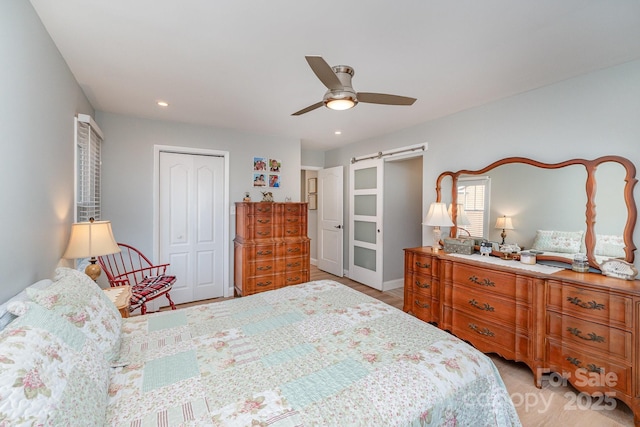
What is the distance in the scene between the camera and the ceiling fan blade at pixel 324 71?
4.63ft

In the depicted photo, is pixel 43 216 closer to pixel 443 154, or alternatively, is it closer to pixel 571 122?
pixel 443 154

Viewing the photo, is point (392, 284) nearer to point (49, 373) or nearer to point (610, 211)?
point (610, 211)

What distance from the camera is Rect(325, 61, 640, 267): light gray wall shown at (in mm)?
2100

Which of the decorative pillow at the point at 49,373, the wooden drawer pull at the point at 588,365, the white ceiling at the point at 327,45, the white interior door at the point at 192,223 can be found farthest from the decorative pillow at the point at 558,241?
the white interior door at the point at 192,223

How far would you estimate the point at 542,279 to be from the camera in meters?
2.13

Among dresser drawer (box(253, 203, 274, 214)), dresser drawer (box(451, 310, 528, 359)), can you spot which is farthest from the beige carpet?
dresser drawer (box(253, 203, 274, 214))

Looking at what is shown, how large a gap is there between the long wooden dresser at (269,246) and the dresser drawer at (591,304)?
2816 mm

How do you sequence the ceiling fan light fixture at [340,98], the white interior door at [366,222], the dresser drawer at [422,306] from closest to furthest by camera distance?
the ceiling fan light fixture at [340,98]
the dresser drawer at [422,306]
the white interior door at [366,222]

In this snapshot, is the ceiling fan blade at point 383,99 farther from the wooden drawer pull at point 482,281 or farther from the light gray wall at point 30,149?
the light gray wall at point 30,149

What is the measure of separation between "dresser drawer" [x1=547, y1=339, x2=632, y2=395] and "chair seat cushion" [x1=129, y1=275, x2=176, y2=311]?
3.47m

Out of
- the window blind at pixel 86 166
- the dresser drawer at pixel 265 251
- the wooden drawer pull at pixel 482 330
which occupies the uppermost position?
the window blind at pixel 86 166

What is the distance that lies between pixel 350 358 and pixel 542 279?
5.88 ft

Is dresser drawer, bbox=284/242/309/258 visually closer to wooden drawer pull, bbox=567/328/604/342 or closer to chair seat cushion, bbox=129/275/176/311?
chair seat cushion, bbox=129/275/176/311

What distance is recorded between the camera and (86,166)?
263 centimetres
